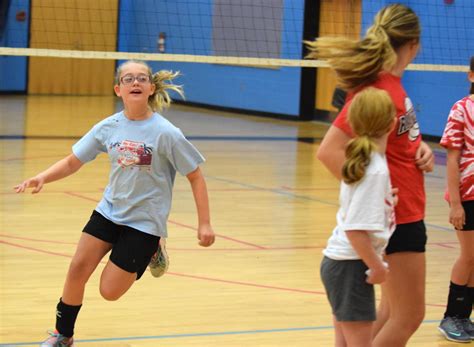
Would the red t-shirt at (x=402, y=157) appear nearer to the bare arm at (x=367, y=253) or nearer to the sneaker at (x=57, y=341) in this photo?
the bare arm at (x=367, y=253)

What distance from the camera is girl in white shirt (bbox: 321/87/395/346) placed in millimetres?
3230

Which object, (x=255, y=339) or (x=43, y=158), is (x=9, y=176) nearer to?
(x=43, y=158)

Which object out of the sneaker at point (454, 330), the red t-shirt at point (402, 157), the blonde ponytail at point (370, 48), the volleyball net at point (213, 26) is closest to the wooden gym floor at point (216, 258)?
the sneaker at point (454, 330)

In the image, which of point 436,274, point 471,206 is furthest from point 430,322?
point 436,274

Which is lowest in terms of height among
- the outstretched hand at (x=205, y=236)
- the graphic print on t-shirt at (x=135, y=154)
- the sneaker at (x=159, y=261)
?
the sneaker at (x=159, y=261)

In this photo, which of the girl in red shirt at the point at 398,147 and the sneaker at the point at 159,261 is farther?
the sneaker at the point at 159,261

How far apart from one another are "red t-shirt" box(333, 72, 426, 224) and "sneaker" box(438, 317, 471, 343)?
163 centimetres

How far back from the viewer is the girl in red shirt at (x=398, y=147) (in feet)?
11.4

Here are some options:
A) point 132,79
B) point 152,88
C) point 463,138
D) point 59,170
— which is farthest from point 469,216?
point 59,170

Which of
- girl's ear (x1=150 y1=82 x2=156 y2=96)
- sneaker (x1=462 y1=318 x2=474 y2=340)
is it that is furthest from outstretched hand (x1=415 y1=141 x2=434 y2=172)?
sneaker (x1=462 y1=318 x2=474 y2=340)

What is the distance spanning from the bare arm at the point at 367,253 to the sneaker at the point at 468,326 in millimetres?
1999

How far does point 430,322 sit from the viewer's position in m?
5.43

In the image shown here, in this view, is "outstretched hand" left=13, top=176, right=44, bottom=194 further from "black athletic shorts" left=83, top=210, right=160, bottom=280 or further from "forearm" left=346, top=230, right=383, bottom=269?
"forearm" left=346, top=230, right=383, bottom=269

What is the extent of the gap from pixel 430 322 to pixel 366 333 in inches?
85.3
